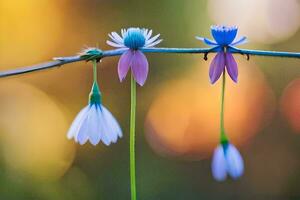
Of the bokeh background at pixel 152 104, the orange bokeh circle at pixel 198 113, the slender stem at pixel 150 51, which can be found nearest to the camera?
the slender stem at pixel 150 51

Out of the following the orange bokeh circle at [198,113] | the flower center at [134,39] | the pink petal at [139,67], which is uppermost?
the flower center at [134,39]

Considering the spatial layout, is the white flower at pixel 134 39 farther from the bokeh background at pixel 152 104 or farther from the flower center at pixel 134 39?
the bokeh background at pixel 152 104

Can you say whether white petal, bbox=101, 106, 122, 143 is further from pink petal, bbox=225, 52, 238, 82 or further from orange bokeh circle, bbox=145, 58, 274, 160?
orange bokeh circle, bbox=145, 58, 274, 160

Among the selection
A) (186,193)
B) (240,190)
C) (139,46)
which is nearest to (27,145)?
(186,193)

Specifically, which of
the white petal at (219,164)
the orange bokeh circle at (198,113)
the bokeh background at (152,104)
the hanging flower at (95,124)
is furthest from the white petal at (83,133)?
the orange bokeh circle at (198,113)

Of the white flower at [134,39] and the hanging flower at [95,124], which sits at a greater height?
the white flower at [134,39]

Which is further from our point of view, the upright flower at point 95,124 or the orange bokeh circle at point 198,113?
the orange bokeh circle at point 198,113

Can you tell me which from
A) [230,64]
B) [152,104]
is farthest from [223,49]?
[152,104]

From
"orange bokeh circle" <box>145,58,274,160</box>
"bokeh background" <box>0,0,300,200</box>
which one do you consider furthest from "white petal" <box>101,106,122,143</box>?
"orange bokeh circle" <box>145,58,274,160</box>
